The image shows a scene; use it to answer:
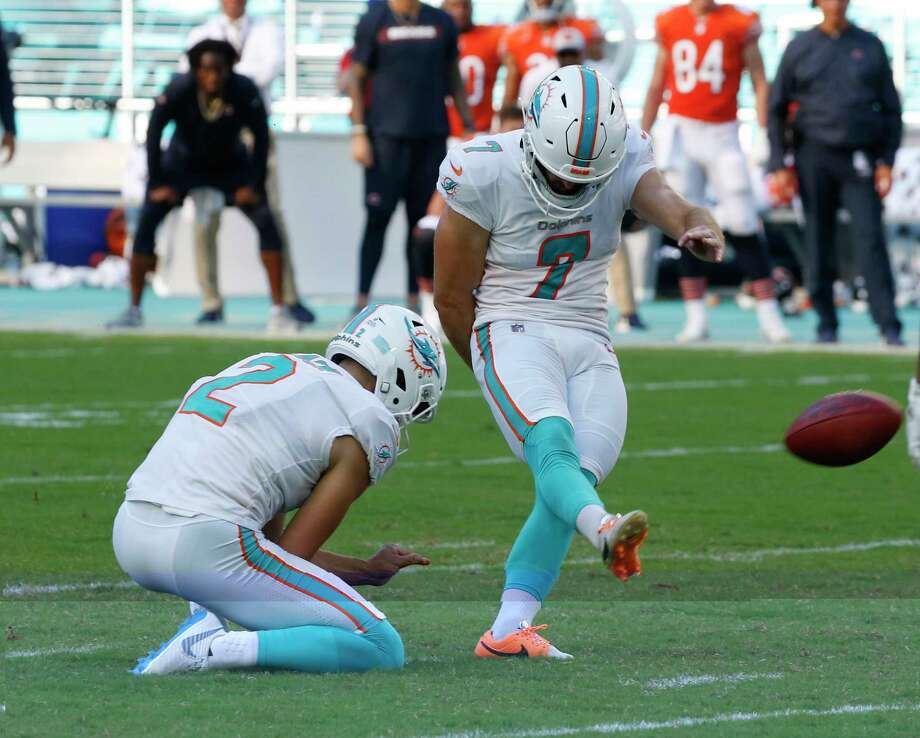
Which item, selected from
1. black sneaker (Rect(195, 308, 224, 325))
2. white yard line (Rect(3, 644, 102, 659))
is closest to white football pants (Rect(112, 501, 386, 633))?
white yard line (Rect(3, 644, 102, 659))

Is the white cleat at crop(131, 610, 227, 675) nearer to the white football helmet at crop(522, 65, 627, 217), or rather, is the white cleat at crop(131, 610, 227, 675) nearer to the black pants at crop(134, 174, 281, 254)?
the white football helmet at crop(522, 65, 627, 217)

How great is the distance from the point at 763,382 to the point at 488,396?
5.87 metres

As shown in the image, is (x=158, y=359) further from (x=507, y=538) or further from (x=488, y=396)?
(x=488, y=396)

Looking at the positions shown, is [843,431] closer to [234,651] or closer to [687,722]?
[687,722]

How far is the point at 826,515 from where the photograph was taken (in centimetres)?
702

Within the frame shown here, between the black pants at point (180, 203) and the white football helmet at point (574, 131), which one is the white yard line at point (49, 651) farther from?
the black pants at point (180, 203)

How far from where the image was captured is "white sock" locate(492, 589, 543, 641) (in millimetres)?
4664

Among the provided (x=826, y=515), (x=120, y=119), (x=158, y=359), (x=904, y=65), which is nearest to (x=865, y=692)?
(x=826, y=515)

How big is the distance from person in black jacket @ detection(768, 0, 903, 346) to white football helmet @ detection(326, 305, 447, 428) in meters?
7.90

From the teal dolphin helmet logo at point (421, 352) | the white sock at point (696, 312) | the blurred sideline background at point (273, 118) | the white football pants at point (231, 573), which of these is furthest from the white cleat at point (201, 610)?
the blurred sideline background at point (273, 118)

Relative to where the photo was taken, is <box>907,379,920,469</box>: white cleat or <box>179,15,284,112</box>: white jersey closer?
<box>907,379,920,469</box>: white cleat

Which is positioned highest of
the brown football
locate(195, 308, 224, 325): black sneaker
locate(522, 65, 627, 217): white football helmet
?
locate(522, 65, 627, 217): white football helmet

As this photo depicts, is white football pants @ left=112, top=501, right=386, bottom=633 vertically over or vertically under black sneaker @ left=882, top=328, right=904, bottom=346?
over

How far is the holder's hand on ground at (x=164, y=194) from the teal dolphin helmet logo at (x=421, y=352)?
27.5ft
